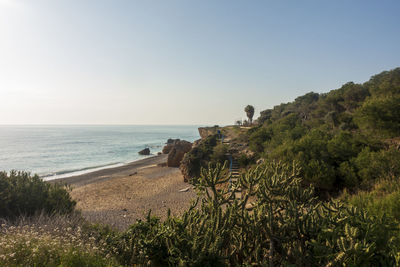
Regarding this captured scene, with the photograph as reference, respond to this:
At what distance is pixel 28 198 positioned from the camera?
8.09 meters

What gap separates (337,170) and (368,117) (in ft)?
33.2

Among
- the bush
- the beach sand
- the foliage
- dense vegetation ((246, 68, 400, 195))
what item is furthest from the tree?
the foliage

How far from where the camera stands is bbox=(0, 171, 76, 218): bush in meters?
7.59

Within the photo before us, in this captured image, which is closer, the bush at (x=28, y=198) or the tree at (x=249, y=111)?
the bush at (x=28, y=198)

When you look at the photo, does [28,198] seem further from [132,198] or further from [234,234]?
[132,198]

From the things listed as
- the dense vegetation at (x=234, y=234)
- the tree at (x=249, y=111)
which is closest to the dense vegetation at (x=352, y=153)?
the dense vegetation at (x=234, y=234)

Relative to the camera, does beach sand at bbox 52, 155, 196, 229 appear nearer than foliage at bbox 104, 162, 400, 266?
No

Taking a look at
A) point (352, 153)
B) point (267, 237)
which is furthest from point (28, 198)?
point (352, 153)

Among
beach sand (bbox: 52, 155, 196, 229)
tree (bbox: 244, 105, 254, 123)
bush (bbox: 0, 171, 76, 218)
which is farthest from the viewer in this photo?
tree (bbox: 244, 105, 254, 123)

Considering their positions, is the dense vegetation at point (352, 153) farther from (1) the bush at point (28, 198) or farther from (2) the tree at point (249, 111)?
(2) the tree at point (249, 111)

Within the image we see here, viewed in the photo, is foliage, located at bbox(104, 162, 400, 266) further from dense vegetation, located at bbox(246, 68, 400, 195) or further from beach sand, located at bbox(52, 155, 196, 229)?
dense vegetation, located at bbox(246, 68, 400, 195)

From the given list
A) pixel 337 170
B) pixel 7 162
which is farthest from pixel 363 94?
pixel 7 162

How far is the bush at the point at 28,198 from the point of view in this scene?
24.9 ft

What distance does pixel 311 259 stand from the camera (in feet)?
11.9
